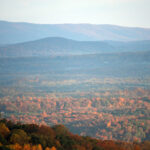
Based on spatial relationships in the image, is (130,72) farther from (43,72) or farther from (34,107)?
(34,107)

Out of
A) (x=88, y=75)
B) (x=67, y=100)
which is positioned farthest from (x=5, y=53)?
(x=67, y=100)

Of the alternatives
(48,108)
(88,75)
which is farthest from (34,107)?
(88,75)

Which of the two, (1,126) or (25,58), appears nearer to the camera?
(1,126)

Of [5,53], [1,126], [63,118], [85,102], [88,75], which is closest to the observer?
[1,126]

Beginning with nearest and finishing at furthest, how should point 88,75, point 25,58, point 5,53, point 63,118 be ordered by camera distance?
point 63,118 < point 88,75 < point 25,58 < point 5,53

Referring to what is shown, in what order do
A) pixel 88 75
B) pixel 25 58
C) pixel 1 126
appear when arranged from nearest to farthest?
pixel 1 126 < pixel 88 75 < pixel 25 58

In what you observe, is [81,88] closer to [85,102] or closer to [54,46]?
[85,102]

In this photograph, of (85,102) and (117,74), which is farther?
(117,74)

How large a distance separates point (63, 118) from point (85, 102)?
13406 mm

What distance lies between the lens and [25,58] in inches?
4444

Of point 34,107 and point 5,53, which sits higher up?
point 5,53

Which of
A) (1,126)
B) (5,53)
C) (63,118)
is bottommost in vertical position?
(63,118)

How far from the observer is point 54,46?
5635 inches

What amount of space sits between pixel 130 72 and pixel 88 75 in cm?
1189
